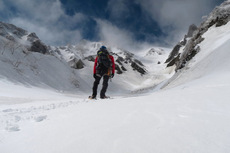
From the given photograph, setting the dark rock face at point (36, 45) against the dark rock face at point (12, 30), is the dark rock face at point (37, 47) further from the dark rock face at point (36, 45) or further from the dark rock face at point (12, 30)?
the dark rock face at point (12, 30)

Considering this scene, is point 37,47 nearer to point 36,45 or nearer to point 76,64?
point 36,45

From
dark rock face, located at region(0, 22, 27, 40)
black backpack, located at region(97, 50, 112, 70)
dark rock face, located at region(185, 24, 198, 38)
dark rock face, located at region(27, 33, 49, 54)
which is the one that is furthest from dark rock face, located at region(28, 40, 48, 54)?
dark rock face, located at region(185, 24, 198, 38)

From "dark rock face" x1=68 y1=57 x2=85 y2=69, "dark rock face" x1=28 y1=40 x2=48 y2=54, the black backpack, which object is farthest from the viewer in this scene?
"dark rock face" x1=28 y1=40 x2=48 y2=54

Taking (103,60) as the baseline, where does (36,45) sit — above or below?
above

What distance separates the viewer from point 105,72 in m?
6.93

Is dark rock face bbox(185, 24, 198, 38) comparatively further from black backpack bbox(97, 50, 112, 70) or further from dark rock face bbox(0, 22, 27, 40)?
black backpack bbox(97, 50, 112, 70)

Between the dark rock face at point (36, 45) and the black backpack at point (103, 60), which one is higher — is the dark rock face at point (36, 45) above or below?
above

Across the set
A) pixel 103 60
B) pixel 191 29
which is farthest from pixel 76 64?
pixel 191 29

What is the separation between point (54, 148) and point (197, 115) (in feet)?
6.85

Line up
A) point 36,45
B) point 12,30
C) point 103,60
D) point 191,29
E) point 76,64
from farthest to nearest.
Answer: point 191,29 < point 12,30 < point 36,45 < point 76,64 < point 103,60

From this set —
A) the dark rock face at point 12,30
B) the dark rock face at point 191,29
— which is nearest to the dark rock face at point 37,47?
the dark rock face at point 12,30

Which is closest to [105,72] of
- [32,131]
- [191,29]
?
[32,131]

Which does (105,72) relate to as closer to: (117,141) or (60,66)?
(117,141)

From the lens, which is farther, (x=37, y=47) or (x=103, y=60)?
(x=37, y=47)
